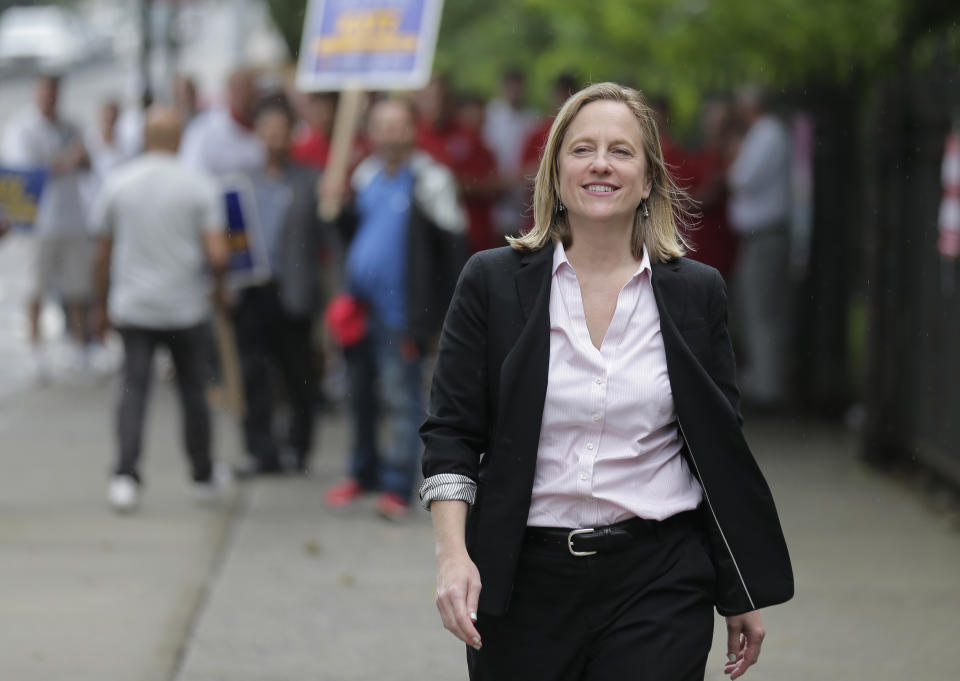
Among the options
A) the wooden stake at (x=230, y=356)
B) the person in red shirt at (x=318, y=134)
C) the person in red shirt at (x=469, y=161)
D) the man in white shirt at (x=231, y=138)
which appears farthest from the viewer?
the person in red shirt at (x=469, y=161)

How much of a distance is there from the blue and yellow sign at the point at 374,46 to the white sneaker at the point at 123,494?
330 cm

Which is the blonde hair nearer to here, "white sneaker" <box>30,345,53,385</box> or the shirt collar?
the shirt collar

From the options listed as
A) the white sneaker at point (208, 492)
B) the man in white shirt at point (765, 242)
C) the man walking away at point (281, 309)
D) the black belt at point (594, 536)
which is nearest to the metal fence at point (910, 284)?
the man in white shirt at point (765, 242)

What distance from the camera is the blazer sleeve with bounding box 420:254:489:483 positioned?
3424 millimetres

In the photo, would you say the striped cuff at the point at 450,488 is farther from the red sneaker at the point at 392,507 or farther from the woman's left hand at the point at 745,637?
the red sneaker at the point at 392,507

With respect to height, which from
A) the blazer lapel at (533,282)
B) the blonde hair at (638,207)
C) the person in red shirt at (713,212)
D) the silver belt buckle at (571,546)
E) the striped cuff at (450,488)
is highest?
the blonde hair at (638,207)

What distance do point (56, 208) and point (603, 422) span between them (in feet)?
36.8

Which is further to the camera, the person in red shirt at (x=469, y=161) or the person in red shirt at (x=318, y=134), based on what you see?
the person in red shirt at (x=469, y=161)

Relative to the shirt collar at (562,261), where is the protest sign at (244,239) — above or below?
below

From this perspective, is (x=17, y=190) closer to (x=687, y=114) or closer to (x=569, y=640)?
(x=569, y=640)

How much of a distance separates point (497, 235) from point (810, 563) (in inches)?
231

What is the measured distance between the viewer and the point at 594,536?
11.1 ft

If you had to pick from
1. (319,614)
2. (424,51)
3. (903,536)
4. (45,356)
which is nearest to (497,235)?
(424,51)

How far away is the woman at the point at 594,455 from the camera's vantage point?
11.1 ft
